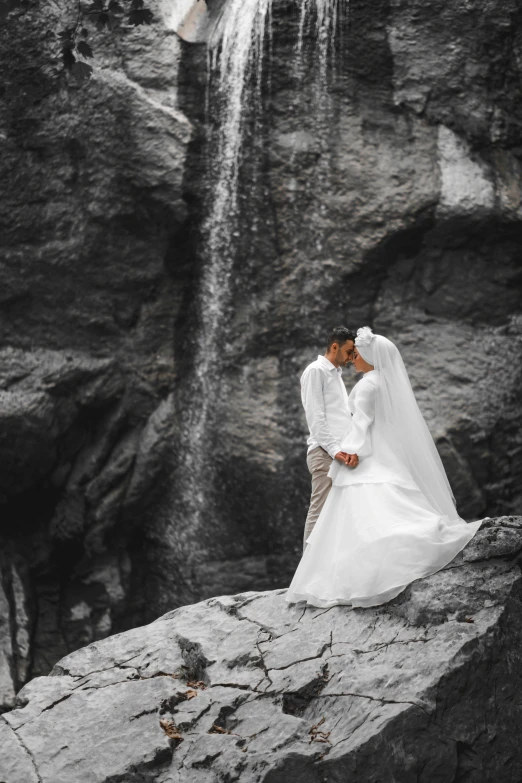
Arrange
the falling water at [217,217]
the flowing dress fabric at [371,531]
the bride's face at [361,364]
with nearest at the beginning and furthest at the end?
the flowing dress fabric at [371,531] < the bride's face at [361,364] < the falling water at [217,217]

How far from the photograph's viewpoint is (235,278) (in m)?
11.1

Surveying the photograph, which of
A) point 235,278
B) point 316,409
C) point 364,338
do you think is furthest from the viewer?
Answer: point 235,278

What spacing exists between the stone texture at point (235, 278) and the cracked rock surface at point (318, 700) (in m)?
5.23

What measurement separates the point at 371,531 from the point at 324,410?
124 cm

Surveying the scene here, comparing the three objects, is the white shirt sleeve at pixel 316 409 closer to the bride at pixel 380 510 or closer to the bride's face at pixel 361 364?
the bride at pixel 380 510

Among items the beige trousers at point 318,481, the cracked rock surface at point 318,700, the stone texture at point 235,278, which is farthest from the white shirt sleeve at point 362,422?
the stone texture at point 235,278

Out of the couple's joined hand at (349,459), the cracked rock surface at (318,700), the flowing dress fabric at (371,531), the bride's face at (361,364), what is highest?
the bride's face at (361,364)

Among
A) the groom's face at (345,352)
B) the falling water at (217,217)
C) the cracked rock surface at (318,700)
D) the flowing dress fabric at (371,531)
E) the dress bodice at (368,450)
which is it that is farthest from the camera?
the falling water at (217,217)

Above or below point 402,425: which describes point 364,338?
above

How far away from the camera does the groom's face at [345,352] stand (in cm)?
612

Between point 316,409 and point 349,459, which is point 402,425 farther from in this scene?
point 316,409

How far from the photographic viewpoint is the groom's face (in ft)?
20.1

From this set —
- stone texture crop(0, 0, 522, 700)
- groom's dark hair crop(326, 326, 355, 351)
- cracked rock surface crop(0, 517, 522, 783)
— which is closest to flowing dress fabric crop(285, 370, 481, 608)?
cracked rock surface crop(0, 517, 522, 783)

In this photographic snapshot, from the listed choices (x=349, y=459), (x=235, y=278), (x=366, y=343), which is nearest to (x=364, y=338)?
(x=366, y=343)
